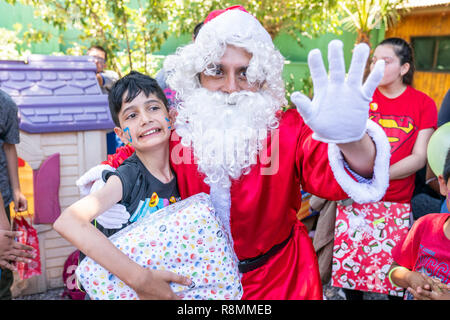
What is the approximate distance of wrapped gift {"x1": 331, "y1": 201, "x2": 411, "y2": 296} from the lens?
8.43 feet

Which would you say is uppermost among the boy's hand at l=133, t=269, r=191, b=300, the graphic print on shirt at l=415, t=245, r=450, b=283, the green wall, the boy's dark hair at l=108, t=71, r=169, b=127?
the green wall

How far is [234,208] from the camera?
62.8 inches

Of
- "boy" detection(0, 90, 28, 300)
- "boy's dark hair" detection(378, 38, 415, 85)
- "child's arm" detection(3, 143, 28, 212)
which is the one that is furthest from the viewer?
"boy's dark hair" detection(378, 38, 415, 85)

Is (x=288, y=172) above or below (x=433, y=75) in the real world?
below

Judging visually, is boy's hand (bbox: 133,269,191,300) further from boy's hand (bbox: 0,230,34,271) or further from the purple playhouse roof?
the purple playhouse roof

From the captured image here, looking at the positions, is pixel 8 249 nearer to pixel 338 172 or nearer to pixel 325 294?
pixel 338 172

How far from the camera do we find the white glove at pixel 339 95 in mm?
1001

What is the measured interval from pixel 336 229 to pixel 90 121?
6.76 ft

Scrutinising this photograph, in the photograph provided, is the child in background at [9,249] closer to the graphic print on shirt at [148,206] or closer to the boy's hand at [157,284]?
the graphic print on shirt at [148,206]

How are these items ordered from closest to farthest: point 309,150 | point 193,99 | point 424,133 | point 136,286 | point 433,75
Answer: point 136,286 → point 309,150 → point 193,99 → point 424,133 → point 433,75

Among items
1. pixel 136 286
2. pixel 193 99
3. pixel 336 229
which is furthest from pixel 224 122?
pixel 336 229

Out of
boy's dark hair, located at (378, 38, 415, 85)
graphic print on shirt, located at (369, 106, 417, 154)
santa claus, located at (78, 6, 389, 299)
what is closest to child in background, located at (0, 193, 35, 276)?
santa claus, located at (78, 6, 389, 299)

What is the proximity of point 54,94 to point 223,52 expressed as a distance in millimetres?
1834

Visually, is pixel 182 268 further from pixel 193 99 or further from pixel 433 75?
pixel 433 75
